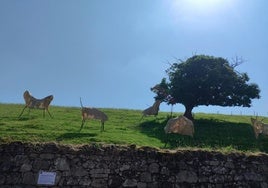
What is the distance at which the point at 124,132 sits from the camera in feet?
77.2

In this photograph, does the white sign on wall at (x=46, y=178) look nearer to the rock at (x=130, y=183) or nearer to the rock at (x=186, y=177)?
the rock at (x=130, y=183)

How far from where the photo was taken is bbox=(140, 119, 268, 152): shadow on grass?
859 inches

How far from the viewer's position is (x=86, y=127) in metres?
24.4

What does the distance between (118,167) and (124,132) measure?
8.43 m

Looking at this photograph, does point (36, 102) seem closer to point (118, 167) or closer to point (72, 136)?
point (72, 136)

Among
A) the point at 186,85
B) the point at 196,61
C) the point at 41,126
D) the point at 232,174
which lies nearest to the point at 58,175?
the point at 232,174

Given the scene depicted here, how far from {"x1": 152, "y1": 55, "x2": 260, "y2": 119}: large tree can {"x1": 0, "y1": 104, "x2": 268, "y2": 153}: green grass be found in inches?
62.0

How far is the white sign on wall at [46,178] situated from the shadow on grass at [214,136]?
6925 mm

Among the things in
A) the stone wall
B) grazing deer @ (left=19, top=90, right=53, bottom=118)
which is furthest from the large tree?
the stone wall

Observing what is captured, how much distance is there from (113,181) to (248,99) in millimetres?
19715

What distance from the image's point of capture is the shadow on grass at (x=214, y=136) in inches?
859

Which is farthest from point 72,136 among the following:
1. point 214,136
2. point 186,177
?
point 214,136

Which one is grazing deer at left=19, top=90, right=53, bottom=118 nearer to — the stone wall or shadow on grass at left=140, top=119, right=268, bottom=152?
shadow on grass at left=140, top=119, right=268, bottom=152

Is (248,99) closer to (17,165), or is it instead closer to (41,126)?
(41,126)
